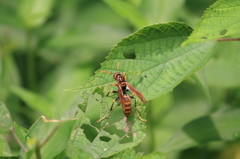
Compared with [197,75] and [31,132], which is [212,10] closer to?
[197,75]

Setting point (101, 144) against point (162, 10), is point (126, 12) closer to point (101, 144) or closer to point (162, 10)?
point (162, 10)

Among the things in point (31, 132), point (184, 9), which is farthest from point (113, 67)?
point (184, 9)

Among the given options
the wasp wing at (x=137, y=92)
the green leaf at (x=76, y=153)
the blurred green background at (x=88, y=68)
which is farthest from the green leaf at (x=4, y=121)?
the blurred green background at (x=88, y=68)

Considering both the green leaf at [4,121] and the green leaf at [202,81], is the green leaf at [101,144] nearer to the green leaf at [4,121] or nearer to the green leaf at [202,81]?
the green leaf at [4,121]

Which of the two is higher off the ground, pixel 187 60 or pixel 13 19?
pixel 13 19

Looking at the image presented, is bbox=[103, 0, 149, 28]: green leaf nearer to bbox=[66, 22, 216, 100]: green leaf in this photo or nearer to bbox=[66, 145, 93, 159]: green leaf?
bbox=[66, 22, 216, 100]: green leaf

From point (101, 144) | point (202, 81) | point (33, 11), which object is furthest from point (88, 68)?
point (101, 144)
